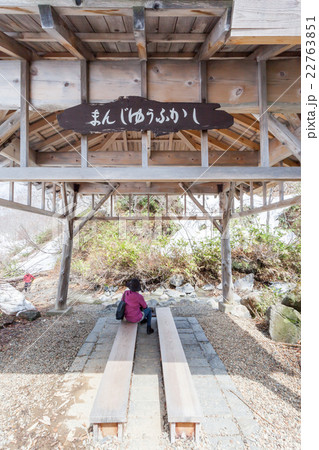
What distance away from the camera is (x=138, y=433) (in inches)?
85.9

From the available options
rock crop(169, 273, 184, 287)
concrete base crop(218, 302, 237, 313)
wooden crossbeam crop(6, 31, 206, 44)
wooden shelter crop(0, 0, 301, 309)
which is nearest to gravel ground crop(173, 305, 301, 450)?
concrete base crop(218, 302, 237, 313)

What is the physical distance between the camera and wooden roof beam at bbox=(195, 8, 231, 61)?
1849 millimetres

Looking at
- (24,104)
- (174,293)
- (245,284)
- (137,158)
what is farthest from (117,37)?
(245,284)

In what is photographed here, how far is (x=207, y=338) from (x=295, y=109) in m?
3.53

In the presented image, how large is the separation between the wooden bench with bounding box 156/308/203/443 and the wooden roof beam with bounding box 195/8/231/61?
3.01 meters

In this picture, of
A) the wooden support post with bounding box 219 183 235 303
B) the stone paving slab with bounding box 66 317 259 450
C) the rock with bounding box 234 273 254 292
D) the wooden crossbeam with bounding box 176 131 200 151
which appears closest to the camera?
the stone paving slab with bounding box 66 317 259 450

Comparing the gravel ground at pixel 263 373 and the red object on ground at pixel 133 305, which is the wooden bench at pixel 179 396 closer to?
the gravel ground at pixel 263 373

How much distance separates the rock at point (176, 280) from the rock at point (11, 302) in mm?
4536

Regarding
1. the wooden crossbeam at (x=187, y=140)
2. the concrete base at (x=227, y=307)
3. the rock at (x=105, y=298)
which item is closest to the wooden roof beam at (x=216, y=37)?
the wooden crossbeam at (x=187, y=140)

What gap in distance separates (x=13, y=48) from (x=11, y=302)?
510cm

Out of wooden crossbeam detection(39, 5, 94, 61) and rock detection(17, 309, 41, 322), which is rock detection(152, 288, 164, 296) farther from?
wooden crossbeam detection(39, 5, 94, 61)

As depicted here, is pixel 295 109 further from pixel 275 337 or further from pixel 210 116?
pixel 275 337

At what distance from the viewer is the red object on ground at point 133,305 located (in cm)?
415

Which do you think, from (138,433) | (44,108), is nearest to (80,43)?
(44,108)
